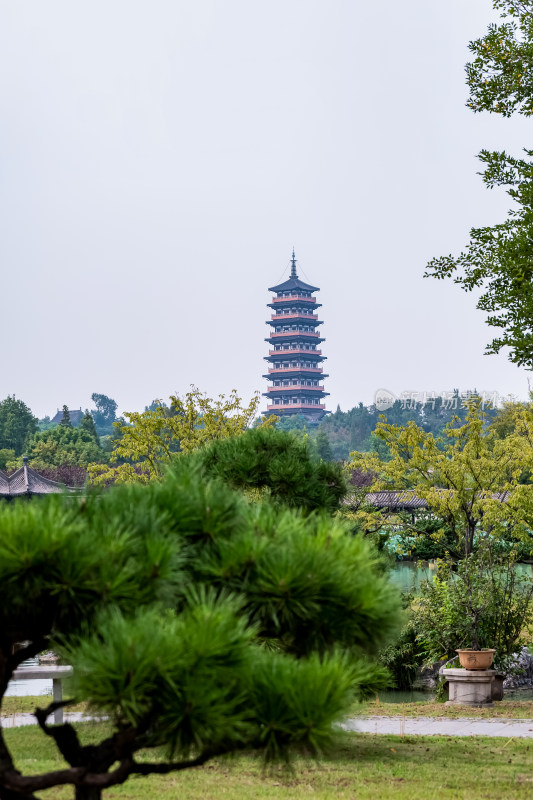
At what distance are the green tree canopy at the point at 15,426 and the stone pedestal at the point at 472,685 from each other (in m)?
53.8

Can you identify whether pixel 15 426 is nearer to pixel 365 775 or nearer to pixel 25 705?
pixel 25 705

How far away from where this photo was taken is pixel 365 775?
20.4 feet

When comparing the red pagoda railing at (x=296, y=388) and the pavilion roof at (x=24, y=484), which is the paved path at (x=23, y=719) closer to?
the pavilion roof at (x=24, y=484)

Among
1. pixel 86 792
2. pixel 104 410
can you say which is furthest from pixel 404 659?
pixel 104 410

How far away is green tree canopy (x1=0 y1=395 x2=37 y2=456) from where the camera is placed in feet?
204

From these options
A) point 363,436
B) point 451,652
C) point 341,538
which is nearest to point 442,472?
point 451,652

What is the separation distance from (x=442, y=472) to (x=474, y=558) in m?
5.05

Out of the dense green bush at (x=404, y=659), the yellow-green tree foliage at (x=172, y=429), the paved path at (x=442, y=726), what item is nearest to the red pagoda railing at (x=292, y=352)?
the yellow-green tree foliage at (x=172, y=429)

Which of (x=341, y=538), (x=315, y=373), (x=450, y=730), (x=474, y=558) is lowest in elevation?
(x=450, y=730)

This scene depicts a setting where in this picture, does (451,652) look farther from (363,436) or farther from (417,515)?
(363,436)

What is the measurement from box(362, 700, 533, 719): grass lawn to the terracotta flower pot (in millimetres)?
405

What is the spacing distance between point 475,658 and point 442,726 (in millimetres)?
1517

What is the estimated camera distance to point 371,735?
7.86 m

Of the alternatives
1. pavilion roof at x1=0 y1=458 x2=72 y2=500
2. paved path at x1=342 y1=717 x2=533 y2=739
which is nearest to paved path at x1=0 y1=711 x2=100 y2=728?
paved path at x1=342 y1=717 x2=533 y2=739
